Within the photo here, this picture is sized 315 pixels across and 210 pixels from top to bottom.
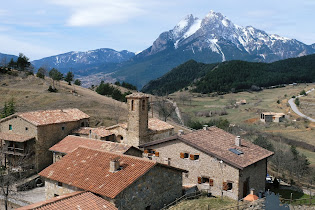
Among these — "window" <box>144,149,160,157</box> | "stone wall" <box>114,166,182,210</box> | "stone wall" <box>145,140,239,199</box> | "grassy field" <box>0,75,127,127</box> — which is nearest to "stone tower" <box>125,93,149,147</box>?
A: "window" <box>144,149,160,157</box>

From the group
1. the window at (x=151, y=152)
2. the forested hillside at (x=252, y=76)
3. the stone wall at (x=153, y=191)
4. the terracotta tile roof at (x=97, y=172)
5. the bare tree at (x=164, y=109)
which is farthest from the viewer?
the forested hillside at (x=252, y=76)

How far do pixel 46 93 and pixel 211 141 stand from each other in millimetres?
53977

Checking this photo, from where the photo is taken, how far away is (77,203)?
54.7 feet

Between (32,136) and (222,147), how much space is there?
21003mm

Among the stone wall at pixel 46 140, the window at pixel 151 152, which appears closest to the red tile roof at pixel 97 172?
the window at pixel 151 152

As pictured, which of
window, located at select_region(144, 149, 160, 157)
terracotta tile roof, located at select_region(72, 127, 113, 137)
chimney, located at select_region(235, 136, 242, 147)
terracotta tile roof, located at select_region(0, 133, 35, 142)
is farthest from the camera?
terracotta tile roof, located at select_region(72, 127, 113, 137)

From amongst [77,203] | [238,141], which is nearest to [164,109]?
[238,141]

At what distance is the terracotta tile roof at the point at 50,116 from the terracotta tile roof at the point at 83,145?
9.26ft

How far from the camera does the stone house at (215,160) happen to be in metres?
24.6

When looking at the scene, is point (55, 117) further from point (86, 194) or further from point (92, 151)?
point (86, 194)

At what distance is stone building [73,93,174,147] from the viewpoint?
112 ft

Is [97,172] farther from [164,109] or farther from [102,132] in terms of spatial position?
[164,109]

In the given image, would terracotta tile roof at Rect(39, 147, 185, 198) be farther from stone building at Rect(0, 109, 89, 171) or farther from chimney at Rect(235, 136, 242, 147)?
stone building at Rect(0, 109, 89, 171)

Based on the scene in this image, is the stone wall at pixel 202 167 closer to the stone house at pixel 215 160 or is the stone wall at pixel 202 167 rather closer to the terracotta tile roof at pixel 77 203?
the stone house at pixel 215 160
